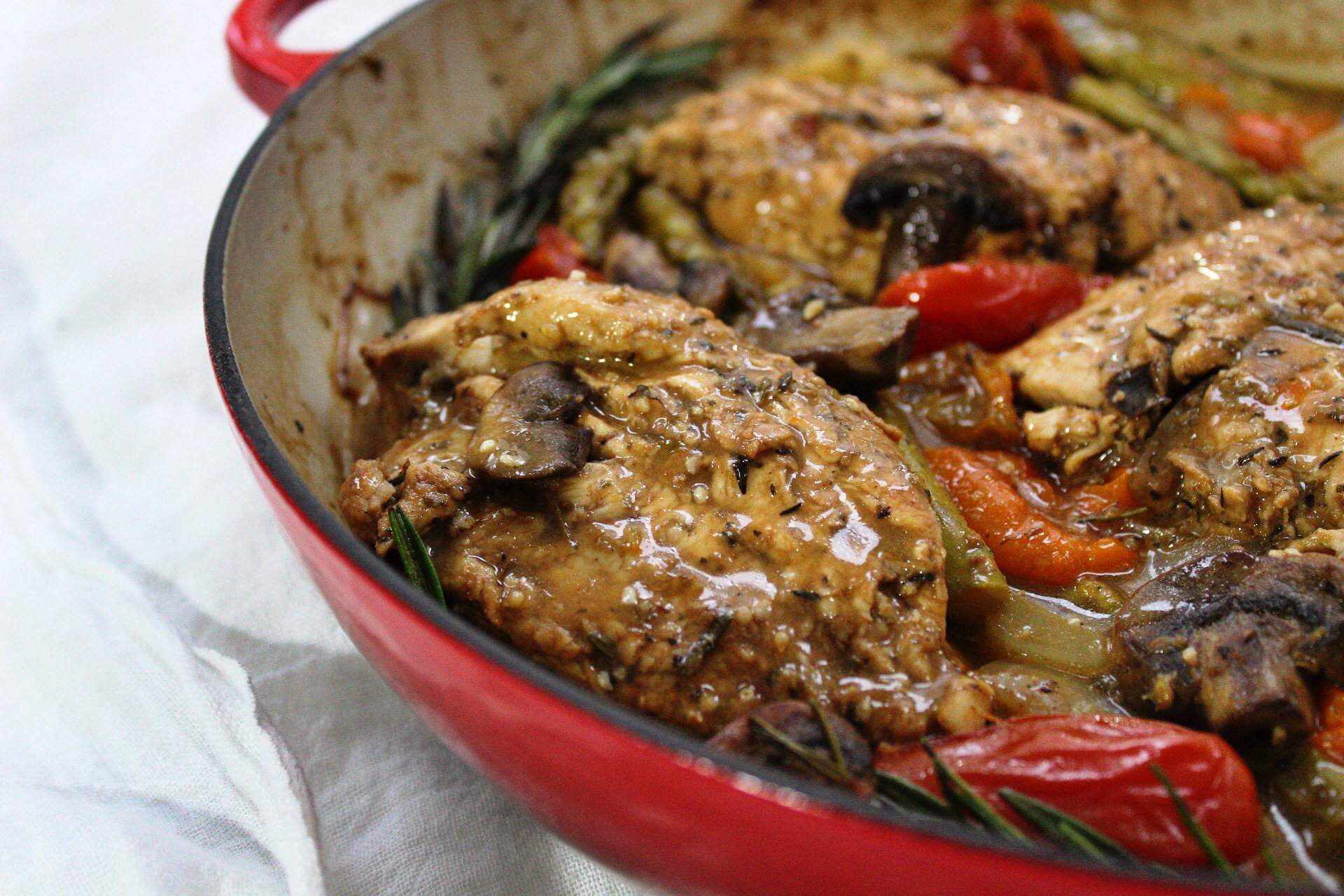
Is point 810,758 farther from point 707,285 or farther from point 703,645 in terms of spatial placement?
point 707,285

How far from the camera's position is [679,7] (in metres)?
4.09

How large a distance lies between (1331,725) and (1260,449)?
22.9 inches

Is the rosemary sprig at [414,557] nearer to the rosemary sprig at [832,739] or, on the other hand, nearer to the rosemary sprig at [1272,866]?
the rosemary sprig at [832,739]

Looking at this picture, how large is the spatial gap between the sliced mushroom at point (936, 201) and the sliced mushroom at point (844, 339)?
38 cm

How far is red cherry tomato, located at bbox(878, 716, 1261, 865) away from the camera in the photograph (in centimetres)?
159

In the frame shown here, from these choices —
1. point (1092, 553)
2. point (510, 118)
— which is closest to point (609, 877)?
point (1092, 553)

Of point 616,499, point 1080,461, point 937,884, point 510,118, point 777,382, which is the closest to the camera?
point 937,884

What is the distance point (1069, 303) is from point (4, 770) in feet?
9.28

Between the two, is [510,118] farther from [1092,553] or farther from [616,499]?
[1092,553]

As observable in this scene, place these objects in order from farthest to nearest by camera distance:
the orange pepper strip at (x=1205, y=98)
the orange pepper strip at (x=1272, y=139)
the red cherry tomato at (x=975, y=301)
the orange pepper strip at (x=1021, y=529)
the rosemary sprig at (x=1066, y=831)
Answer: the orange pepper strip at (x=1205, y=98) < the orange pepper strip at (x=1272, y=139) < the red cherry tomato at (x=975, y=301) < the orange pepper strip at (x=1021, y=529) < the rosemary sprig at (x=1066, y=831)

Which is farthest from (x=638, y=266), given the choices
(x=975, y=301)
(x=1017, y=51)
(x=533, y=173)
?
(x=1017, y=51)

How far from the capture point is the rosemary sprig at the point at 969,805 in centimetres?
152

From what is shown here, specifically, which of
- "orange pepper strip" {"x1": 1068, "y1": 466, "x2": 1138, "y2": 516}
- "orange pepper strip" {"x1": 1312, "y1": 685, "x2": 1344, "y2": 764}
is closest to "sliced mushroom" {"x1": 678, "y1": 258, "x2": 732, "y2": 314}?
"orange pepper strip" {"x1": 1068, "y1": 466, "x2": 1138, "y2": 516}

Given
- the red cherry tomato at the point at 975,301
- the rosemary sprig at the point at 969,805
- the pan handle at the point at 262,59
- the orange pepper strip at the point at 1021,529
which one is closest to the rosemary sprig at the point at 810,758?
the rosemary sprig at the point at 969,805
